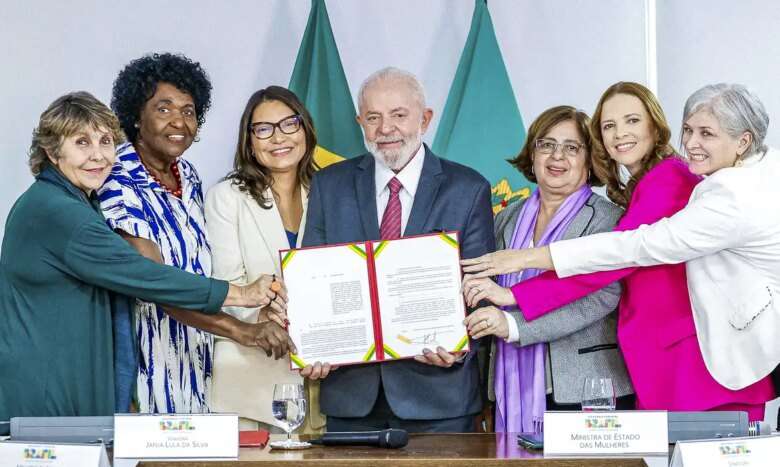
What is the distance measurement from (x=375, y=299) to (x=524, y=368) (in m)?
0.71

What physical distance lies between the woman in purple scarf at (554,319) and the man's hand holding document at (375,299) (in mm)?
177

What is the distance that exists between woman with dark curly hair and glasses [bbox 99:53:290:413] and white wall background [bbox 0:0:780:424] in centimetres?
93

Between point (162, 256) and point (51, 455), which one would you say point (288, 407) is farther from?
point (162, 256)

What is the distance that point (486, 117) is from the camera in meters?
4.97

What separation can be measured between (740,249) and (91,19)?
318 centimetres

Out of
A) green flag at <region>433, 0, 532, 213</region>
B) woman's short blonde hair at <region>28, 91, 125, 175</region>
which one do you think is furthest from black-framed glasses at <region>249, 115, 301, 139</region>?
green flag at <region>433, 0, 532, 213</region>

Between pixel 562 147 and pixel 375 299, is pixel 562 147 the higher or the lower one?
the higher one

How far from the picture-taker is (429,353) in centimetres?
326

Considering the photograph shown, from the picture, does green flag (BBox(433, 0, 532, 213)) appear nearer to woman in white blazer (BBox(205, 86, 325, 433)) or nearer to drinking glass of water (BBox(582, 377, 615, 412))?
woman in white blazer (BBox(205, 86, 325, 433))

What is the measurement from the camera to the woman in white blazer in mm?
3646

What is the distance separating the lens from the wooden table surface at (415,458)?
92.1 inches

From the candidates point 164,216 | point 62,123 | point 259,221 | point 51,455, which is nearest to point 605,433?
point 51,455

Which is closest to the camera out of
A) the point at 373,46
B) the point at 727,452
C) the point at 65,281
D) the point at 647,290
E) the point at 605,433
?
the point at 727,452

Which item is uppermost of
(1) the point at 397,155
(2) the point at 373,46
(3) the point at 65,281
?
(2) the point at 373,46
